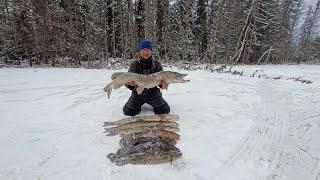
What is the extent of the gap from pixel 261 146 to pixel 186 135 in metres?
1.24

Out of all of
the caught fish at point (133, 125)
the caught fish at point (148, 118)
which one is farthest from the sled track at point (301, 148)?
the caught fish at point (148, 118)

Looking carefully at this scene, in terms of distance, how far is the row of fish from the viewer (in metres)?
3.97

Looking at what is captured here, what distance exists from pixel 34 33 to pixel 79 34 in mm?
4401

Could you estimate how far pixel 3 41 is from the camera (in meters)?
24.8

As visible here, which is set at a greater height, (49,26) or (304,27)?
(304,27)

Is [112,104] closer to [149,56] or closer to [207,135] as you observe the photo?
[149,56]

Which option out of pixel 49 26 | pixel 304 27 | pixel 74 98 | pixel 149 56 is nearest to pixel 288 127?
pixel 149 56

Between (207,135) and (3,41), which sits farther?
(3,41)

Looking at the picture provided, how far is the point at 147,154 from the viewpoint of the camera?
13.1 ft

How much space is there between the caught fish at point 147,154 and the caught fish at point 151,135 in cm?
27

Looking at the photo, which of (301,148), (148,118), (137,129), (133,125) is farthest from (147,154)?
(301,148)

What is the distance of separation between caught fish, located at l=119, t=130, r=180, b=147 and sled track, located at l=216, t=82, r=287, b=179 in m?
0.97

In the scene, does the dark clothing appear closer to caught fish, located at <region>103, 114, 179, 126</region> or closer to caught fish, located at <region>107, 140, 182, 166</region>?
caught fish, located at <region>103, 114, 179, 126</region>

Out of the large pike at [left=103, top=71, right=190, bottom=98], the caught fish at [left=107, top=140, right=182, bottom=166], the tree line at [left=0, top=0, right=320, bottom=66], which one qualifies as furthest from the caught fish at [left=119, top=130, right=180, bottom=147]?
the tree line at [left=0, top=0, right=320, bottom=66]
